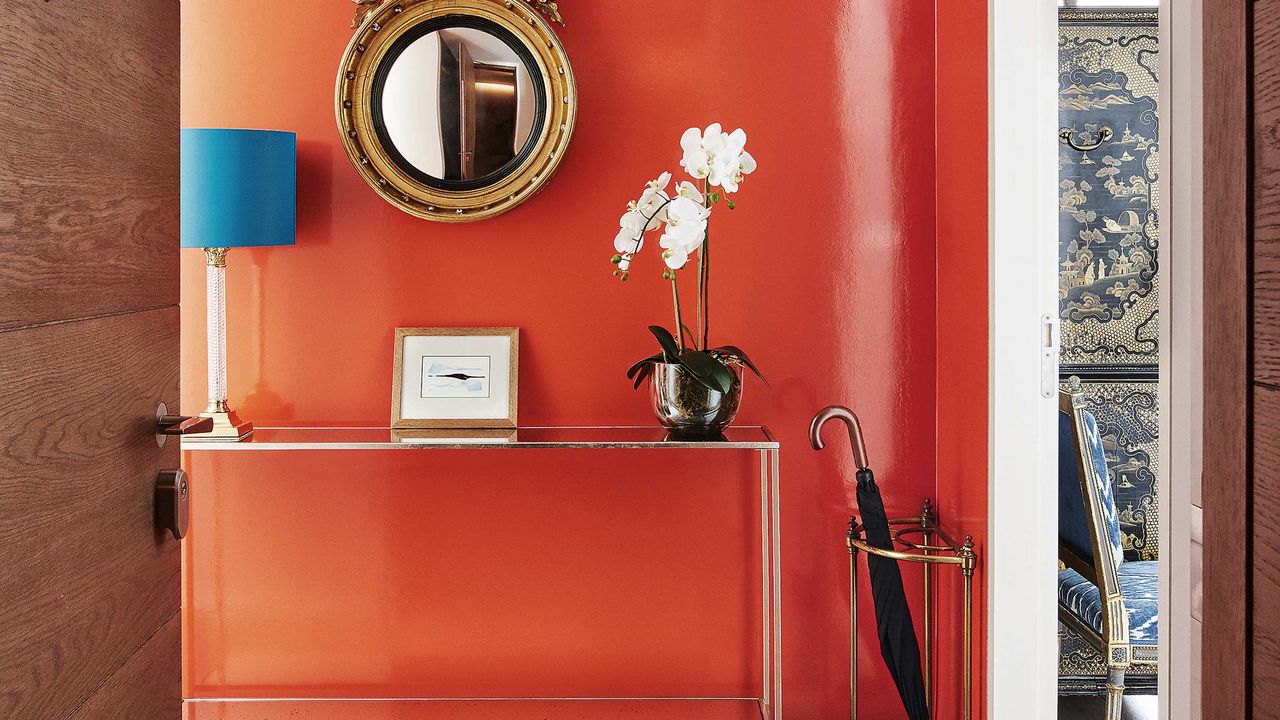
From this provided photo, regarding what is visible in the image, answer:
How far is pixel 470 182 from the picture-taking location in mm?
2240

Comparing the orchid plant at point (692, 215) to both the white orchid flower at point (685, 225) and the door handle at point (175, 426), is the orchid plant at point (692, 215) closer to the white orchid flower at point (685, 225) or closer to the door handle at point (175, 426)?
the white orchid flower at point (685, 225)

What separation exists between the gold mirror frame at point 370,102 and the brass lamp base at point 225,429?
24.5 inches

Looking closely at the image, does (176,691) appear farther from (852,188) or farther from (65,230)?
(852,188)

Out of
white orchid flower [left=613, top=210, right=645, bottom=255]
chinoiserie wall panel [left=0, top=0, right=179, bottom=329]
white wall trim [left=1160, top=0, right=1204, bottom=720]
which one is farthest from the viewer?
white orchid flower [left=613, top=210, right=645, bottom=255]

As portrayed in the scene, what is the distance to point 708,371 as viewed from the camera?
1.98m

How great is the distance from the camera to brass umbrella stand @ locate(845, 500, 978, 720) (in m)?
1.97

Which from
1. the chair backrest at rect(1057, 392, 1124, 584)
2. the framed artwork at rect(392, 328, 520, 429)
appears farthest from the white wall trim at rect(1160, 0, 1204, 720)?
the framed artwork at rect(392, 328, 520, 429)

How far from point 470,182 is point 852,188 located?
94 centimetres

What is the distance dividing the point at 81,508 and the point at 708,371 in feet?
4.02

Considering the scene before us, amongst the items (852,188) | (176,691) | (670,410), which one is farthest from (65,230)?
(852,188)

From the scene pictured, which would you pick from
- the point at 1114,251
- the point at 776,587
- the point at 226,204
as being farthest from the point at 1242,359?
the point at 1114,251

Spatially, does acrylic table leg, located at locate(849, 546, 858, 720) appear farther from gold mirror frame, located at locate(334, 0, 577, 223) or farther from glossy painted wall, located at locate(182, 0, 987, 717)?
gold mirror frame, located at locate(334, 0, 577, 223)

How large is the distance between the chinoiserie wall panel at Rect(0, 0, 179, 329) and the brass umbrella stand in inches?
59.0

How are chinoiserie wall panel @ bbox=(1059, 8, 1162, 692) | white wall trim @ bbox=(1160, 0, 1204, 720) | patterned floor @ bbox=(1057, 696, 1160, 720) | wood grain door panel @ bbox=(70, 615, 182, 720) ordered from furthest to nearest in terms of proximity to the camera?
chinoiserie wall panel @ bbox=(1059, 8, 1162, 692)
patterned floor @ bbox=(1057, 696, 1160, 720)
white wall trim @ bbox=(1160, 0, 1204, 720)
wood grain door panel @ bbox=(70, 615, 182, 720)
